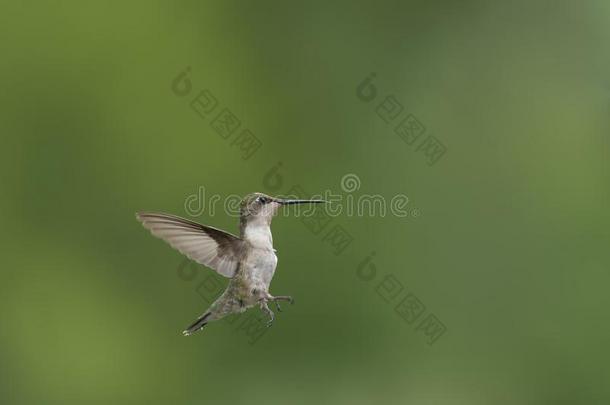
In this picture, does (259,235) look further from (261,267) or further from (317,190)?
(317,190)

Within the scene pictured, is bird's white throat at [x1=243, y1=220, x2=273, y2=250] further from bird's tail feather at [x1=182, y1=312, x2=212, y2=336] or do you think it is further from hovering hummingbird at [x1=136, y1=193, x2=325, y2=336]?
bird's tail feather at [x1=182, y1=312, x2=212, y2=336]

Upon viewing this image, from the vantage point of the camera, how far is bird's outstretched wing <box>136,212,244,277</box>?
4.30 ft

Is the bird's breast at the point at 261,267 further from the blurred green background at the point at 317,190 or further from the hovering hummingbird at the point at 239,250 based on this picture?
the blurred green background at the point at 317,190

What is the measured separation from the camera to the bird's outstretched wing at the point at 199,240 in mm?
1311

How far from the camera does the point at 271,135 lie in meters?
3.68

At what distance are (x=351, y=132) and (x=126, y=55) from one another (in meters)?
1.35

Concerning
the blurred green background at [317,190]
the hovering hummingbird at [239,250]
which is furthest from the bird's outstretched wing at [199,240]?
the blurred green background at [317,190]

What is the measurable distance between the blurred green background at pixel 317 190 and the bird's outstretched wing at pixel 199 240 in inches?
74.3

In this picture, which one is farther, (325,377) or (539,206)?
(539,206)

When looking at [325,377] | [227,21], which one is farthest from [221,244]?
[227,21]

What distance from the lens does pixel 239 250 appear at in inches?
58.0

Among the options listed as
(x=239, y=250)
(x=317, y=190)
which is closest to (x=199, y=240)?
(x=239, y=250)

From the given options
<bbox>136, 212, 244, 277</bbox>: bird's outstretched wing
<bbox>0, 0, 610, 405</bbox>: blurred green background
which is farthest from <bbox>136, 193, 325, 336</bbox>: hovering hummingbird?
<bbox>0, 0, 610, 405</bbox>: blurred green background

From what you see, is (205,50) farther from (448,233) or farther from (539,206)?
(539,206)
